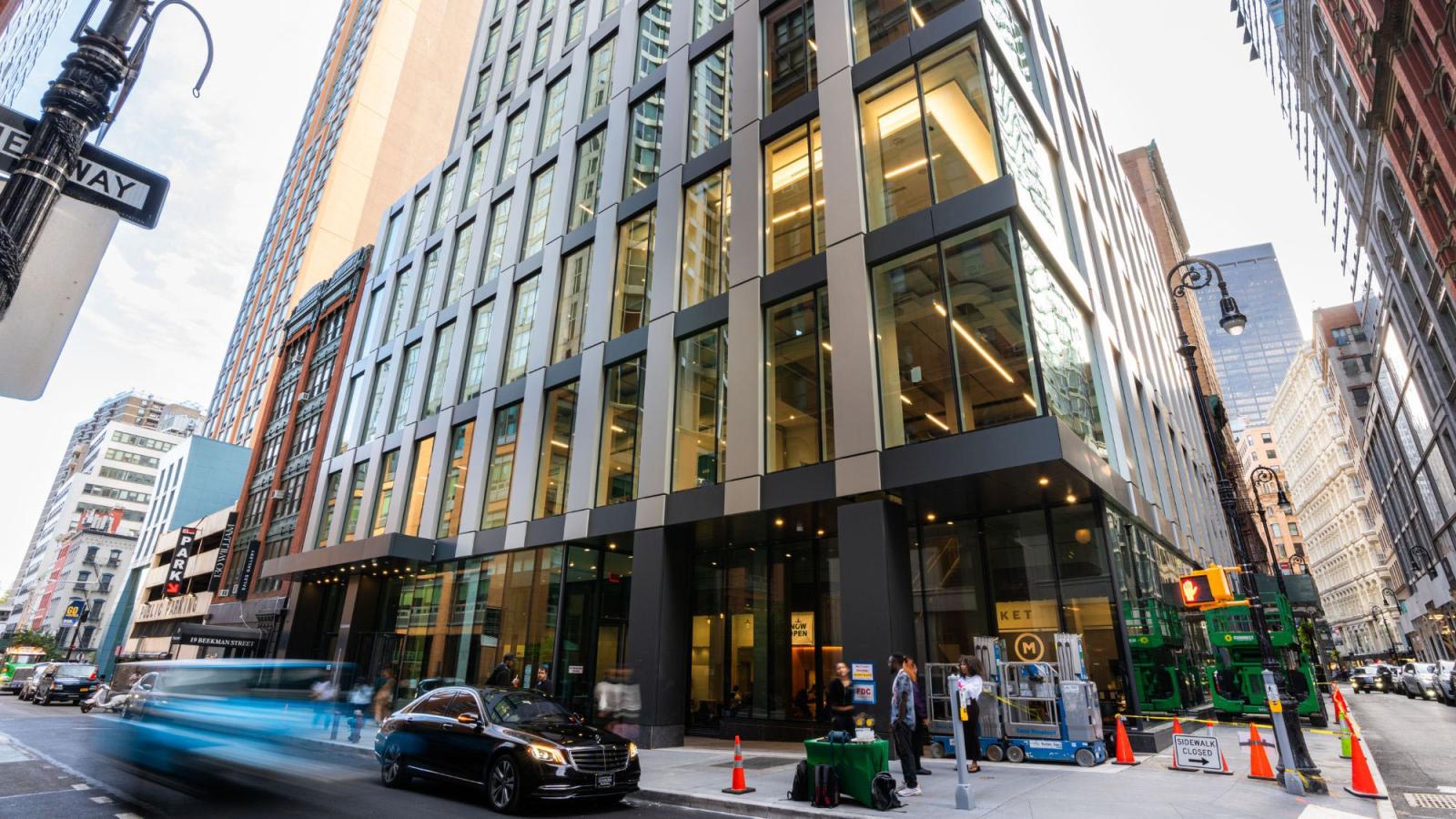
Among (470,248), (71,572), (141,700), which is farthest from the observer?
(71,572)

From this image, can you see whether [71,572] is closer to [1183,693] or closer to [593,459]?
[593,459]

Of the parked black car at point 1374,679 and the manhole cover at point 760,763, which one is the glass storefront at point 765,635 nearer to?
the manhole cover at point 760,763

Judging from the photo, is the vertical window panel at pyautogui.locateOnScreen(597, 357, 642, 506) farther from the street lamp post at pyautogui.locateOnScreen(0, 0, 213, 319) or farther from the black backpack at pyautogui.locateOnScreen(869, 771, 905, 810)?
the street lamp post at pyautogui.locateOnScreen(0, 0, 213, 319)

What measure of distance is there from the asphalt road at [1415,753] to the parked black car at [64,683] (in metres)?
49.3

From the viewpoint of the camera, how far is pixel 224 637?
3581 cm

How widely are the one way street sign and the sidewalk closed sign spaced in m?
15.3

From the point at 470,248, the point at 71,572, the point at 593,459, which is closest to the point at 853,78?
the point at 593,459

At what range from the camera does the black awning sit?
115 ft

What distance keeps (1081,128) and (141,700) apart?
3715 cm

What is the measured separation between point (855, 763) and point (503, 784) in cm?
497

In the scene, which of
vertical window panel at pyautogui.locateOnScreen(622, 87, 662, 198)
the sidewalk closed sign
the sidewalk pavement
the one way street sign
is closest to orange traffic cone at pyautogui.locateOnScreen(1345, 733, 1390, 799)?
the sidewalk pavement

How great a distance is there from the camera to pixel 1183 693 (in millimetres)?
20016

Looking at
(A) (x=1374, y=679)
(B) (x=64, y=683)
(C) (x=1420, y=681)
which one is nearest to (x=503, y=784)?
(B) (x=64, y=683)

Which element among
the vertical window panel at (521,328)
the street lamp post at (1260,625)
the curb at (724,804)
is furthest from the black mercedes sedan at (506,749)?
the vertical window panel at (521,328)
